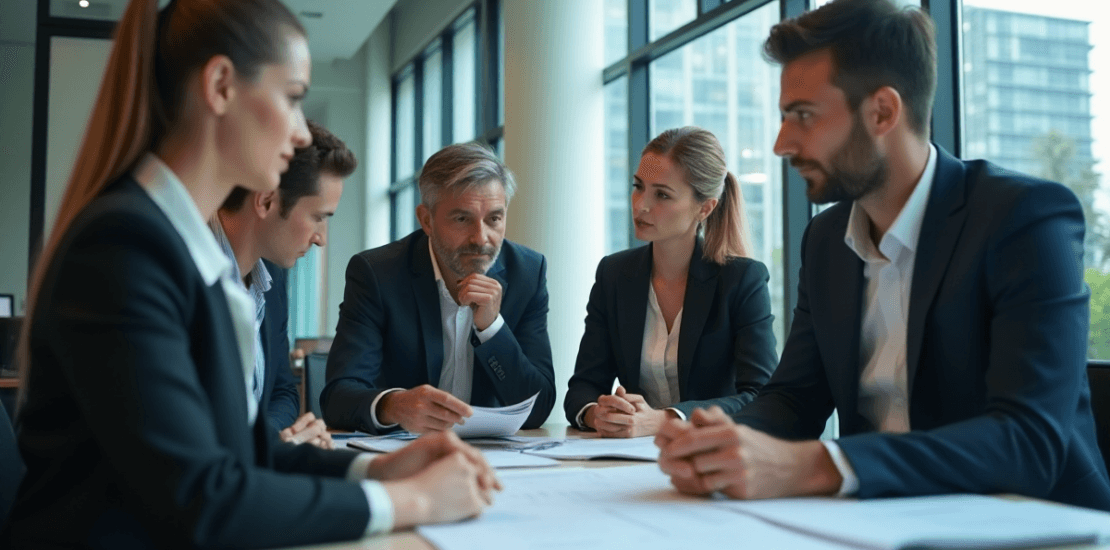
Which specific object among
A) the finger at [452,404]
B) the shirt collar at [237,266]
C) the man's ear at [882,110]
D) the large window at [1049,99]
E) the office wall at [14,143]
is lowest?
the finger at [452,404]

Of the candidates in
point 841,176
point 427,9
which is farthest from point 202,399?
point 427,9

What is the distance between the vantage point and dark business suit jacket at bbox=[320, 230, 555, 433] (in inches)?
96.9

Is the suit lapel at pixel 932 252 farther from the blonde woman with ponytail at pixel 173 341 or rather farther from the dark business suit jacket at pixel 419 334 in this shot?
the dark business suit jacket at pixel 419 334

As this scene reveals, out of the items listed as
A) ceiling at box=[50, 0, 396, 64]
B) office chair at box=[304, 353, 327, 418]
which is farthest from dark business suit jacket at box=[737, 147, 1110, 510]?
ceiling at box=[50, 0, 396, 64]

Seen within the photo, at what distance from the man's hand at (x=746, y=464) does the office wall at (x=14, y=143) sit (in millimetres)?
9851

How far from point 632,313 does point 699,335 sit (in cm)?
24

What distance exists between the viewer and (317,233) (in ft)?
7.52

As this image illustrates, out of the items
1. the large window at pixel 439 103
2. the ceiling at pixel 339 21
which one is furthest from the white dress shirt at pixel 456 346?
the ceiling at pixel 339 21

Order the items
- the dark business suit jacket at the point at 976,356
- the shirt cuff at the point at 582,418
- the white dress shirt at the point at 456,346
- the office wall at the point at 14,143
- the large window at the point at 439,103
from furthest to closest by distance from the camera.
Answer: the office wall at the point at 14,143 < the large window at the point at 439,103 < the white dress shirt at the point at 456,346 < the shirt cuff at the point at 582,418 < the dark business suit jacket at the point at 976,356

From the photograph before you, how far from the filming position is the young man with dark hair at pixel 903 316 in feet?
4.05

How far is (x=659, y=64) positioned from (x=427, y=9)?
4366 mm

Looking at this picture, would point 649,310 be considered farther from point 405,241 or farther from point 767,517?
point 767,517

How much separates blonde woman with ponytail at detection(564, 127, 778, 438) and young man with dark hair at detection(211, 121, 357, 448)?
761 millimetres

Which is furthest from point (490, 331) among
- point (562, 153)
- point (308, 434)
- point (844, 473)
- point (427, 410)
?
point (562, 153)
